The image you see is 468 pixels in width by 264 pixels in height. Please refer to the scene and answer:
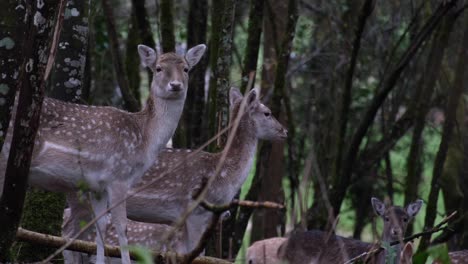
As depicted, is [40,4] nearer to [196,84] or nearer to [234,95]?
[234,95]

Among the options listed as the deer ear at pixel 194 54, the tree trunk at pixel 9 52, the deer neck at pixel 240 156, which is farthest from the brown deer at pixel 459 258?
the tree trunk at pixel 9 52

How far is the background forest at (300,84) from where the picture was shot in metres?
8.14

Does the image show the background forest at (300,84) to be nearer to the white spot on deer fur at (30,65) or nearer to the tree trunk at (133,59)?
the tree trunk at (133,59)

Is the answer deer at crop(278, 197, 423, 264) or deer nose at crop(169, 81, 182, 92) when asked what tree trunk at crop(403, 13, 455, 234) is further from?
deer nose at crop(169, 81, 182, 92)

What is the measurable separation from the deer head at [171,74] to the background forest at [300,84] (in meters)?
0.45

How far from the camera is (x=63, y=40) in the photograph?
26.1ft

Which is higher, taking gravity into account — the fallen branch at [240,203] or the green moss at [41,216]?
the fallen branch at [240,203]

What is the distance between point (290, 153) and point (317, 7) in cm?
291

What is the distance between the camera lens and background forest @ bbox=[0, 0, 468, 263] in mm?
8141

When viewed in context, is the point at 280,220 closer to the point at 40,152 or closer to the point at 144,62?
the point at 144,62

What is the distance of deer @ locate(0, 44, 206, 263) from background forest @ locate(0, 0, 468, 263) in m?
0.53

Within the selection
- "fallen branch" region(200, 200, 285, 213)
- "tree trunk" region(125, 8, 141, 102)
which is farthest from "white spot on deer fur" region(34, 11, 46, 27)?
"tree trunk" region(125, 8, 141, 102)

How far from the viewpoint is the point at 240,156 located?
8906mm

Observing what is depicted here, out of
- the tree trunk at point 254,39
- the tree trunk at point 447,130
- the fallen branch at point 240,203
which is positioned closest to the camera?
the fallen branch at point 240,203
